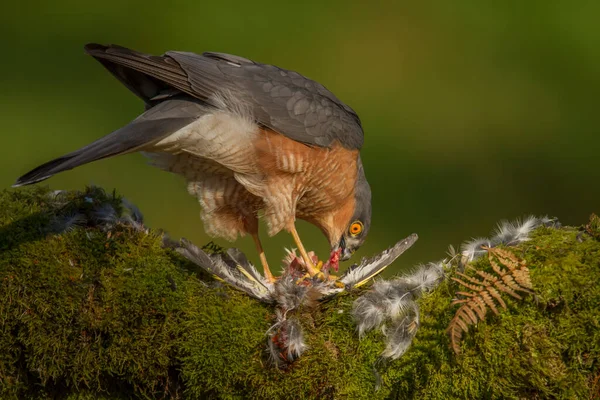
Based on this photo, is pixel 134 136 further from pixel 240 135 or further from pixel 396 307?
pixel 396 307

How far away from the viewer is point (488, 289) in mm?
2553

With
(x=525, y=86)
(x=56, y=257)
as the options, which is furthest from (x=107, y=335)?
(x=525, y=86)

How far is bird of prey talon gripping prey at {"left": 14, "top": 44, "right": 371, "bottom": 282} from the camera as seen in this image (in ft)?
11.6

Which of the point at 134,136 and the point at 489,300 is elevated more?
the point at 134,136

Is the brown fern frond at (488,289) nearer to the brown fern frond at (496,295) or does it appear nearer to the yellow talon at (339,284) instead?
the brown fern frond at (496,295)

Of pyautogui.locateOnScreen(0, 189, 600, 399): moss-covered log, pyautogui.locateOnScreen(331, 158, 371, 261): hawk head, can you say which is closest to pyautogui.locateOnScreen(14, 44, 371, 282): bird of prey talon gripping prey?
pyautogui.locateOnScreen(331, 158, 371, 261): hawk head

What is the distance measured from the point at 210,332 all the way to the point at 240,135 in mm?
1125

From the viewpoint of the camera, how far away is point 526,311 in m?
2.58

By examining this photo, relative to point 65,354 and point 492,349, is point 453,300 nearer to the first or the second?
point 492,349

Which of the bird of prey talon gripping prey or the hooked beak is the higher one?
the bird of prey talon gripping prey

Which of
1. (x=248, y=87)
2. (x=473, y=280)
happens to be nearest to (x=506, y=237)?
(x=473, y=280)

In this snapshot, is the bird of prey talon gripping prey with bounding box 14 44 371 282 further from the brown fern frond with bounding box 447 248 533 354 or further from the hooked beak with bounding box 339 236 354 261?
the brown fern frond with bounding box 447 248 533 354

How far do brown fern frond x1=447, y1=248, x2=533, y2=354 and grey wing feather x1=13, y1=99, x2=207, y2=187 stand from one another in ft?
4.72

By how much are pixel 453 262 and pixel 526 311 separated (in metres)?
0.37
